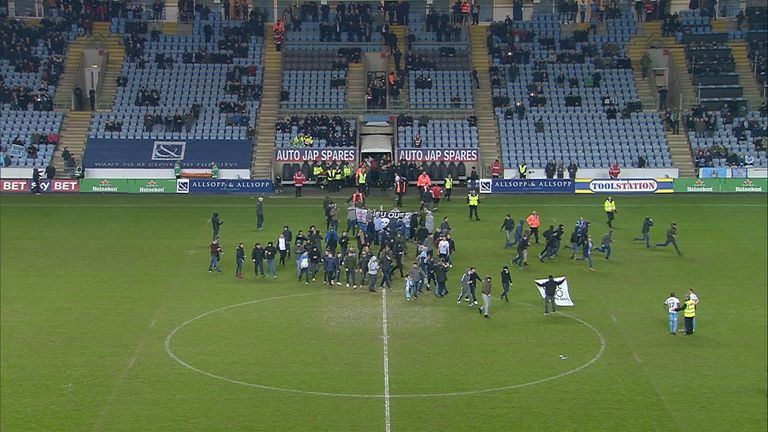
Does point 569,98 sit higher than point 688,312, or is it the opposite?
point 569,98

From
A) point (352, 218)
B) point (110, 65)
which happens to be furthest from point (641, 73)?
point (110, 65)

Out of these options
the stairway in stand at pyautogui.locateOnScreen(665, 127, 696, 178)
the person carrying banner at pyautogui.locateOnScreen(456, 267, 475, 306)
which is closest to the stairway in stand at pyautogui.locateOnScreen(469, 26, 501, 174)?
the stairway in stand at pyautogui.locateOnScreen(665, 127, 696, 178)

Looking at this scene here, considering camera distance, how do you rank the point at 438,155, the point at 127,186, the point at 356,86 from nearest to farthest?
the point at 127,186 → the point at 438,155 → the point at 356,86

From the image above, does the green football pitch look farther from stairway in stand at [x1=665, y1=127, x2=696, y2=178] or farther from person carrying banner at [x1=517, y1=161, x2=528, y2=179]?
stairway in stand at [x1=665, y1=127, x2=696, y2=178]

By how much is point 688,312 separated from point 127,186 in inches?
1466

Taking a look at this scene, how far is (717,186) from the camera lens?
223 feet

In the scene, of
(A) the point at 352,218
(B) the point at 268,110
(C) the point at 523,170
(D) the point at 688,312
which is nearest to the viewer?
(D) the point at 688,312

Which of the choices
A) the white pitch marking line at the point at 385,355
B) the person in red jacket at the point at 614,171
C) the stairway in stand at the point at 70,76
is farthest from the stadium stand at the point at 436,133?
the white pitch marking line at the point at 385,355

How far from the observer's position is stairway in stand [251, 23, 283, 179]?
71.5 m

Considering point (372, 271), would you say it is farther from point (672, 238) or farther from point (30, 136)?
point (30, 136)

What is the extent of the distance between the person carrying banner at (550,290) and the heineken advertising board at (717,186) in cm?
2707

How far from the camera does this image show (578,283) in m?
47.6

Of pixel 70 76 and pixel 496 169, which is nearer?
pixel 496 169

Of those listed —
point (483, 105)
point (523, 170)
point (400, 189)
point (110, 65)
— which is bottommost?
point (400, 189)
